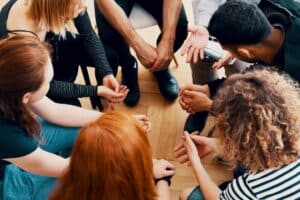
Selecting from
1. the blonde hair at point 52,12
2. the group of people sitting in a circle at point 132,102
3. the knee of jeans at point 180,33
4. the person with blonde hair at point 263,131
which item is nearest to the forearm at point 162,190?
the group of people sitting in a circle at point 132,102

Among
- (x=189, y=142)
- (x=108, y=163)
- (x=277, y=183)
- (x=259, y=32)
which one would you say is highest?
(x=259, y=32)

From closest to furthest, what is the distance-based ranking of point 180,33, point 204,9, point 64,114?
point 64,114 → point 180,33 → point 204,9

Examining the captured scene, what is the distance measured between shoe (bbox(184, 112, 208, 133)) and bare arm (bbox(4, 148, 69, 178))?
663mm

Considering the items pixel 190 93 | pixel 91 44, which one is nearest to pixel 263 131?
pixel 190 93

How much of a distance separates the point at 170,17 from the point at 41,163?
0.80 meters

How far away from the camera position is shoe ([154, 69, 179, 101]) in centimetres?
203

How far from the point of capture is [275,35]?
1418mm

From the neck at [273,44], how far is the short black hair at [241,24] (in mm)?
26

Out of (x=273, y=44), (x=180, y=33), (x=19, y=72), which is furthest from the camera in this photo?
(x=180, y=33)

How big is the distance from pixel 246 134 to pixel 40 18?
2.49 ft

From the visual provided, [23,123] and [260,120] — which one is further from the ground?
[260,120]

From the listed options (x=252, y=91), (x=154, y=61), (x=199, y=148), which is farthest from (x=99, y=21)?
(x=252, y=91)

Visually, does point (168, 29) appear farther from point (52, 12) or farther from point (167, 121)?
point (52, 12)

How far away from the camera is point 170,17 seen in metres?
1.79
